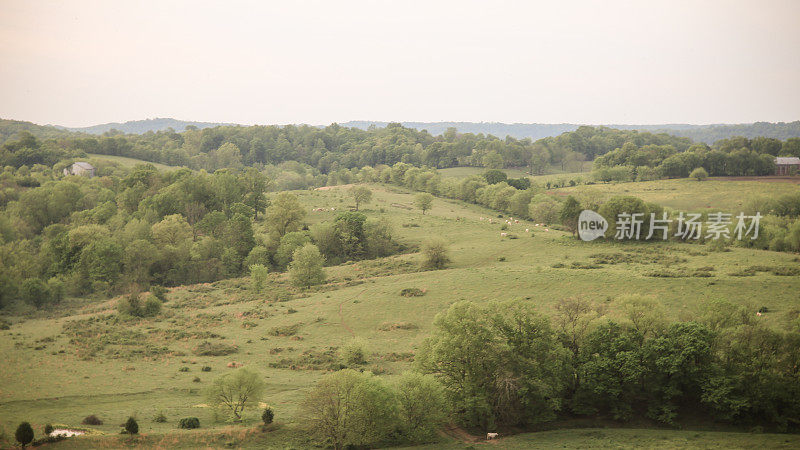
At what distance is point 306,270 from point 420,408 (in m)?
43.9

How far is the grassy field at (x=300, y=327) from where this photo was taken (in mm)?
35844

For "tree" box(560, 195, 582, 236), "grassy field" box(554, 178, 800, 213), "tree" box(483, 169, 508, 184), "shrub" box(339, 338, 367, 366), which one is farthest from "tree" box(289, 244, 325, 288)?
"tree" box(483, 169, 508, 184)

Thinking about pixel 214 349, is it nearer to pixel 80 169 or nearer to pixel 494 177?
pixel 494 177

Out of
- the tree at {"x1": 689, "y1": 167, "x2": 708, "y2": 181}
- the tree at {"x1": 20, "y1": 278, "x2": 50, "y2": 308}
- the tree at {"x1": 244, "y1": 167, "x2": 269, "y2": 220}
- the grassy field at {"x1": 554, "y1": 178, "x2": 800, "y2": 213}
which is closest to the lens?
the tree at {"x1": 20, "y1": 278, "x2": 50, "y2": 308}

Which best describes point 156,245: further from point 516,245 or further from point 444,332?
point 444,332

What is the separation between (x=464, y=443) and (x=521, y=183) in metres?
113

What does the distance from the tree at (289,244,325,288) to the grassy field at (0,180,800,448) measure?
215 cm

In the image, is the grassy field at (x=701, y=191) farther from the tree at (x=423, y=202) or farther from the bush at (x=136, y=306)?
the bush at (x=136, y=306)

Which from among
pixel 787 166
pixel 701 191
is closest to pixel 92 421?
pixel 701 191

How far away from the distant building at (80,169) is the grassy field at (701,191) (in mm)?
125022

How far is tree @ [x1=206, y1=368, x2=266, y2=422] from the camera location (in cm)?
3631

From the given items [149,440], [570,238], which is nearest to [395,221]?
[570,238]

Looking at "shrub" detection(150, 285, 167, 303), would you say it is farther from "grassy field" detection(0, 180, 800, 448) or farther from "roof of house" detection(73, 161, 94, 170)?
"roof of house" detection(73, 161, 94, 170)

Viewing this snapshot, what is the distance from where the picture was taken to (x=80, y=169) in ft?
463
